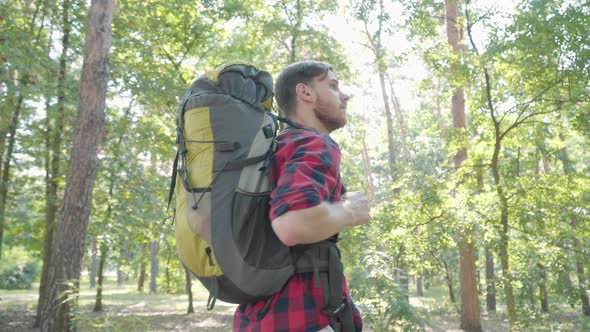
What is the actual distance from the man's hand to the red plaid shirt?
0.04 meters

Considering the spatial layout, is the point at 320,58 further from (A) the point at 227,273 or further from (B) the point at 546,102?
(A) the point at 227,273

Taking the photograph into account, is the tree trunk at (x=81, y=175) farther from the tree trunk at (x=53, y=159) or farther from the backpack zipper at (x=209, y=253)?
the backpack zipper at (x=209, y=253)

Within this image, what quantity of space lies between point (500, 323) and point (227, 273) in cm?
1652

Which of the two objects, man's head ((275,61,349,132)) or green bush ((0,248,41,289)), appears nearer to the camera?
man's head ((275,61,349,132))

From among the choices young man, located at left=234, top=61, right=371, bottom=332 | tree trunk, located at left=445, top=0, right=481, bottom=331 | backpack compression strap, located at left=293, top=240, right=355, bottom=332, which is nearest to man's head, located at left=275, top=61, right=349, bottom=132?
young man, located at left=234, top=61, right=371, bottom=332

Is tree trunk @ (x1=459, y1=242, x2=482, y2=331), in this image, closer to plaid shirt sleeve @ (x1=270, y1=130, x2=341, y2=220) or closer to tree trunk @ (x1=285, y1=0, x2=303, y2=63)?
tree trunk @ (x1=285, y1=0, x2=303, y2=63)

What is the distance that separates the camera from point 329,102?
182cm

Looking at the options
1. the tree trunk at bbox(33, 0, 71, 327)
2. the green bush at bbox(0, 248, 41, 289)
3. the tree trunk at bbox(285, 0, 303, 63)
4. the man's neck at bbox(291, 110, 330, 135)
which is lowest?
the green bush at bbox(0, 248, 41, 289)

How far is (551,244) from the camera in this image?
9578mm

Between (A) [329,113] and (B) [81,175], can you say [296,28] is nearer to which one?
(B) [81,175]

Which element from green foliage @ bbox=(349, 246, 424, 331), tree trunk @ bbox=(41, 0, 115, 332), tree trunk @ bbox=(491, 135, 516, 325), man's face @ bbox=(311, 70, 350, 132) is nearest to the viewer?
man's face @ bbox=(311, 70, 350, 132)

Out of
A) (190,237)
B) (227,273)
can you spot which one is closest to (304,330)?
(227,273)

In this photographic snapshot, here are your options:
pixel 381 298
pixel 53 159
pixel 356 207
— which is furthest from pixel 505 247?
pixel 53 159

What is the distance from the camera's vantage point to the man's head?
1.83 meters
